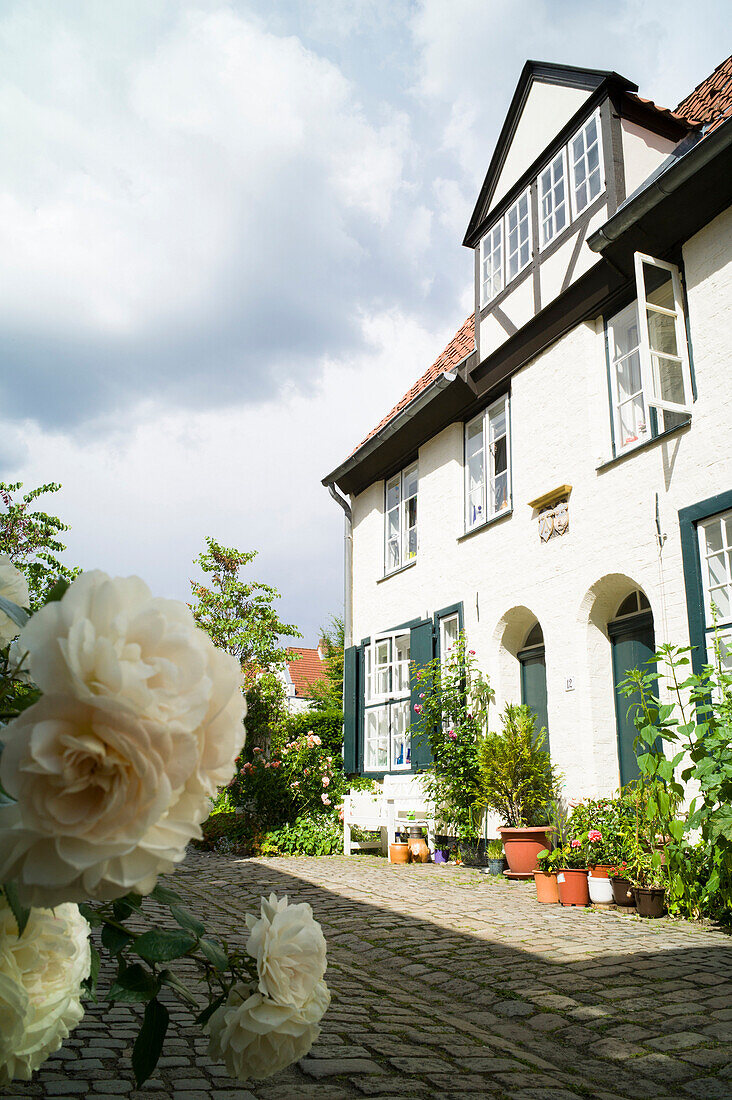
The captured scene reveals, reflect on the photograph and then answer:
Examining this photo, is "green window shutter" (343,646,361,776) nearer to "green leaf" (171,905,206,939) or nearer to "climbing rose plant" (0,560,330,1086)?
"green leaf" (171,905,206,939)

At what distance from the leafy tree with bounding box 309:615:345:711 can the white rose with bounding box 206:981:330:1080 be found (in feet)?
61.1

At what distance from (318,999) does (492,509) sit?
31.4 feet

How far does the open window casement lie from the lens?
7.39 meters

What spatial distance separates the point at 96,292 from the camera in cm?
632

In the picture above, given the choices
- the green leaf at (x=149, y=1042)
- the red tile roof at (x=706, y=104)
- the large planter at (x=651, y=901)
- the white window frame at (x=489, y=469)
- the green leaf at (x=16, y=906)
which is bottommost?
the large planter at (x=651, y=901)

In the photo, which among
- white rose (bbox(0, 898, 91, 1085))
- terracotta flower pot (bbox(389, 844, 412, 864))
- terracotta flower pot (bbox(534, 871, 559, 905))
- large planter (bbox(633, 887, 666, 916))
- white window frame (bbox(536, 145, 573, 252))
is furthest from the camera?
terracotta flower pot (bbox(389, 844, 412, 864))

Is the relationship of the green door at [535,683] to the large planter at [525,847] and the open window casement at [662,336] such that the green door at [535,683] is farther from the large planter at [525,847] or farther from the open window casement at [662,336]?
the open window casement at [662,336]

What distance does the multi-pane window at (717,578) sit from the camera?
6855 millimetres

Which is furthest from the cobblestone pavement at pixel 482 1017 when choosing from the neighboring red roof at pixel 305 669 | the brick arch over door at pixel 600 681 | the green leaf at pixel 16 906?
the neighboring red roof at pixel 305 669

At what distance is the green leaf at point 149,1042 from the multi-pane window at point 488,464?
9266 mm

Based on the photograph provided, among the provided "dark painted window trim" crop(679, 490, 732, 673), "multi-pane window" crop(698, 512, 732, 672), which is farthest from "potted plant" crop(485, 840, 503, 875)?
"multi-pane window" crop(698, 512, 732, 672)

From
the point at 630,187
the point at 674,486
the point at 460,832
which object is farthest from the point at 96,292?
the point at 460,832

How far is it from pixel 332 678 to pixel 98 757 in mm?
21638

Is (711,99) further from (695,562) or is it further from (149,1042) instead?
(149,1042)
